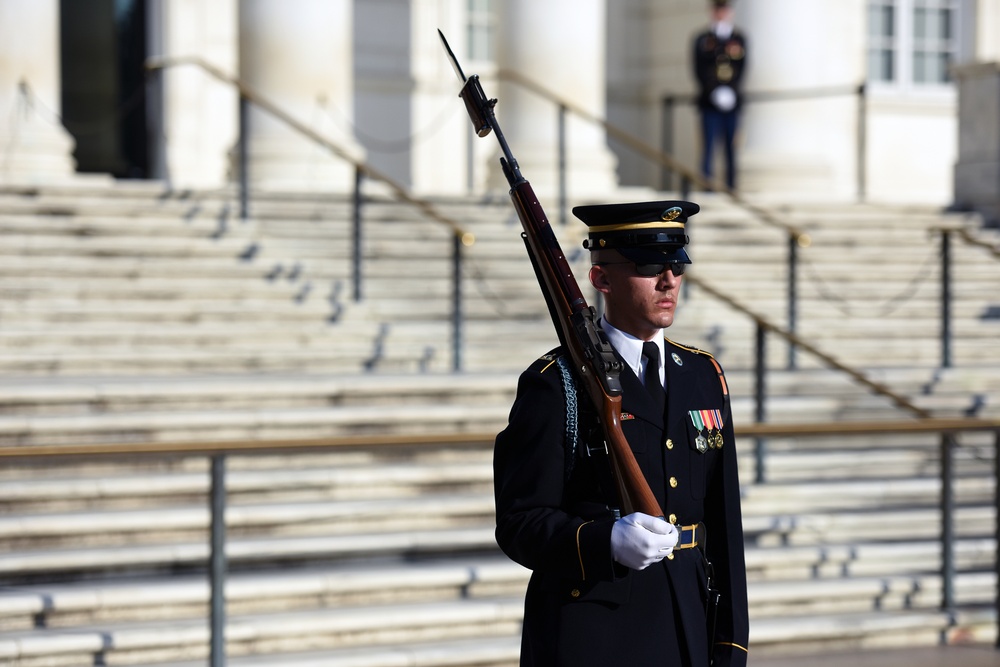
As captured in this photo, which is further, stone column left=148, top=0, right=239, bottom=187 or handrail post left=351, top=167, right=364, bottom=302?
stone column left=148, top=0, right=239, bottom=187

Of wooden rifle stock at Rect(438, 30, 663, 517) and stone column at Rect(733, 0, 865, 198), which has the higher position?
stone column at Rect(733, 0, 865, 198)

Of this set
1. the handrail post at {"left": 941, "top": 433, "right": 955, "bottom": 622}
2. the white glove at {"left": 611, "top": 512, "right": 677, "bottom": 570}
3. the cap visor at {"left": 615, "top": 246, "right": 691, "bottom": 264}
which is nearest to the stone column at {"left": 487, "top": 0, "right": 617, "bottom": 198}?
the handrail post at {"left": 941, "top": 433, "right": 955, "bottom": 622}

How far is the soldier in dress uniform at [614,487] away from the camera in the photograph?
11.4 ft

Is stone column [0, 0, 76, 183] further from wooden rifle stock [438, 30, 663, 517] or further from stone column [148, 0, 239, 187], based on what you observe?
wooden rifle stock [438, 30, 663, 517]

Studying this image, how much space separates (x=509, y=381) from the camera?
9727mm

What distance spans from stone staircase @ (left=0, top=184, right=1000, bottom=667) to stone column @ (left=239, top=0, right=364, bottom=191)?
1.44 metres

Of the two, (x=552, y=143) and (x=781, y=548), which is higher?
(x=552, y=143)

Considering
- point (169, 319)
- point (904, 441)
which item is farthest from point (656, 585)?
point (169, 319)

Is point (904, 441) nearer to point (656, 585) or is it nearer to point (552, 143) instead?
point (656, 585)

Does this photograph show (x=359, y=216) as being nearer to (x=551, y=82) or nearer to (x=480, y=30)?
(x=551, y=82)

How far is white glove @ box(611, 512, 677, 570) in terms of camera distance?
127 inches

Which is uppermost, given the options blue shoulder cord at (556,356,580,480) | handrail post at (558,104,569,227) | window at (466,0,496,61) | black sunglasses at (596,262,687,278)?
window at (466,0,496,61)

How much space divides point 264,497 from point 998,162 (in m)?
9.88

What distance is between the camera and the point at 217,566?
247 inches
